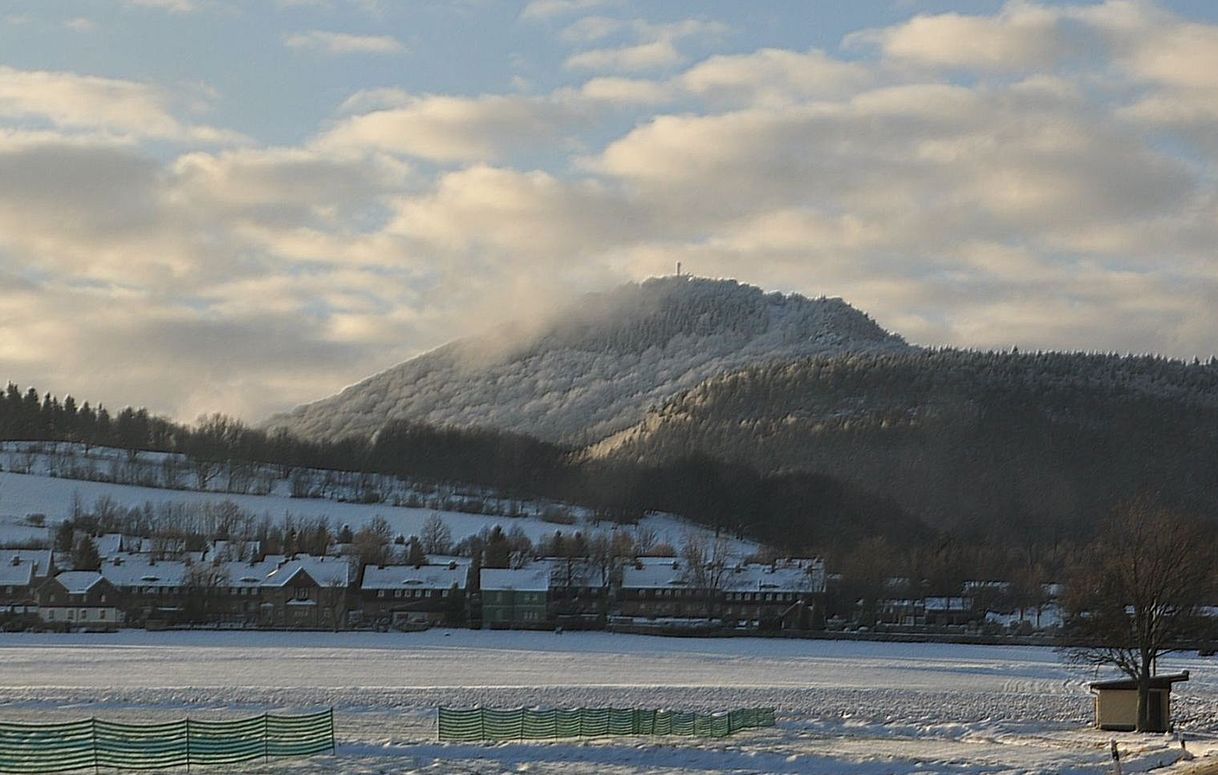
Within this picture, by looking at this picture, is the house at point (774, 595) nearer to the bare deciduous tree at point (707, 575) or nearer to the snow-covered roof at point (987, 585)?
the bare deciduous tree at point (707, 575)

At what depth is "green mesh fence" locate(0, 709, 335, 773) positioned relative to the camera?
3684 centimetres

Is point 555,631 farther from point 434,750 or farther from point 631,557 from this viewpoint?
point 434,750

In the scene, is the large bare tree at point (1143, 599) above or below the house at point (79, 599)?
above

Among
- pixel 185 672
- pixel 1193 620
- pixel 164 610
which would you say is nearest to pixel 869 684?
pixel 1193 620

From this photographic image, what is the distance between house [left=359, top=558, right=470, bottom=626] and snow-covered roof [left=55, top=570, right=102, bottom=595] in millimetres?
25168

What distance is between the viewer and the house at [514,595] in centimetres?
13900

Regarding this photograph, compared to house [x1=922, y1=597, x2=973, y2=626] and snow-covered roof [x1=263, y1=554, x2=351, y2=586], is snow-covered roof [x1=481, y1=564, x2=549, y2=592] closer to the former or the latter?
snow-covered roof [x1=263, y1=554, x2=351, y2=586]

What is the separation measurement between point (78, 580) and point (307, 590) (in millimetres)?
21283

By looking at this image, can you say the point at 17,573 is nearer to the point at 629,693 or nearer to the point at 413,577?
the point at 413,577

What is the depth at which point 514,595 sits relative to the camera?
14162 centimetres

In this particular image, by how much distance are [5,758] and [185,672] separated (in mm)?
38463

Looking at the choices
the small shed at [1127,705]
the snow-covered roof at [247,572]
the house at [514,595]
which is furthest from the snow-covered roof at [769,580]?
the small shed at [1127,705]

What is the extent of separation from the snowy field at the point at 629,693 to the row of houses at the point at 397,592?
22.7 metres

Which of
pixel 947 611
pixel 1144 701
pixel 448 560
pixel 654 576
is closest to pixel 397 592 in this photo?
pixel 448 560
